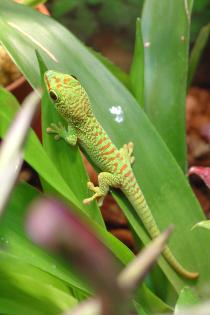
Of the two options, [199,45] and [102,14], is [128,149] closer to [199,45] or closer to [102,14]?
[199,45]

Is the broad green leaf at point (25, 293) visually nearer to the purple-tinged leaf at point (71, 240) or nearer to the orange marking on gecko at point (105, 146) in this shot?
the orange marking on gecko at point (105, 146)

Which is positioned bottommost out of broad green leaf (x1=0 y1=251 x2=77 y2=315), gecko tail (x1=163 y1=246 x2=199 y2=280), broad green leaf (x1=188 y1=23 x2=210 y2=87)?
gecko tail (x1=163 y1=246 x2=199 y2=280)

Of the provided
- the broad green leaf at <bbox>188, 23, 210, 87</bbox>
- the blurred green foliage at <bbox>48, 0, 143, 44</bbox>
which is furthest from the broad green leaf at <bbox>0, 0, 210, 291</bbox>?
the blurred green foliage at <bbox>48, 0, 143, 44</bbox>

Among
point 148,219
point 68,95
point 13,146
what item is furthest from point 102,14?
point 13,146

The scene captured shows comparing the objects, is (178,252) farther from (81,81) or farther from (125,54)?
(125,54)

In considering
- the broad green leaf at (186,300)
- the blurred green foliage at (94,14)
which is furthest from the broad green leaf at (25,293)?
the blurred green foliage at (94,14)

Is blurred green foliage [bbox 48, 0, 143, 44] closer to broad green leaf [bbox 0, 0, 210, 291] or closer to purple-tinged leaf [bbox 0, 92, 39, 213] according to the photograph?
broad green leaf [bbox 0, 0, 210, 291]

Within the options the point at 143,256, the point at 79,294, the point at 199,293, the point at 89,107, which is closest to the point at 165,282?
the point at 199,293
